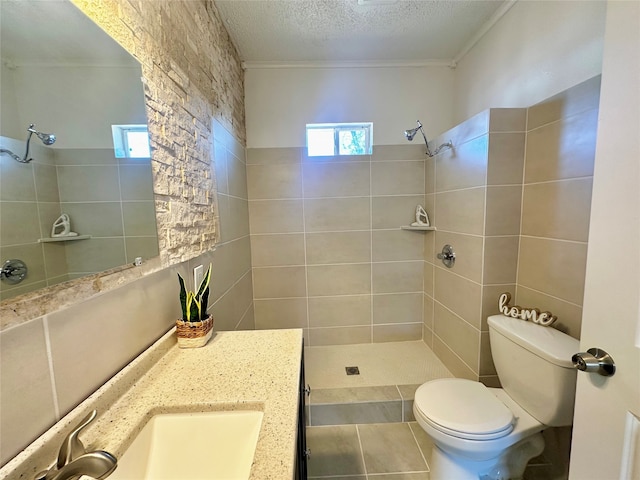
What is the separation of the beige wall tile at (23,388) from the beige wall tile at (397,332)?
2250 mm

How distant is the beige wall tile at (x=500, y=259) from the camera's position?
1.56 meters

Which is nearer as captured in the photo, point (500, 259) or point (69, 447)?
point (69, 447)

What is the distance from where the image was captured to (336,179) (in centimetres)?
229

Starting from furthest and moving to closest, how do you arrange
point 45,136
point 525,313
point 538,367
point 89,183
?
point 525,313, point 538,367, point 89,183, point 45,136

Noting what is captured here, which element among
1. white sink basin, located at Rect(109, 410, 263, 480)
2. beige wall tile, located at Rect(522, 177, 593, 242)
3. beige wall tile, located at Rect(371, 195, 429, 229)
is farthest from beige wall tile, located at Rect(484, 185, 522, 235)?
white sink basin, located at Rect(109, 410, 263, 480)

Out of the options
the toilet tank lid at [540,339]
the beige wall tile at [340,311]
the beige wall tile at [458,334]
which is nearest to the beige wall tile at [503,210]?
the toilet tank lid at [540,339]

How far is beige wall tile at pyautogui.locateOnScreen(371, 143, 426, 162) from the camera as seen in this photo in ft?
7.49

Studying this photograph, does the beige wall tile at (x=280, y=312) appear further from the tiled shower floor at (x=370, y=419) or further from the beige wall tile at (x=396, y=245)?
the beige wall tile at (x=396, y=245)

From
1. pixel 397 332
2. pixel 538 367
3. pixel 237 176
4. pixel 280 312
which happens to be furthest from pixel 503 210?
pixel 280 312

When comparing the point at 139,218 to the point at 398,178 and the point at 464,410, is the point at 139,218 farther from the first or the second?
the point at 398,178

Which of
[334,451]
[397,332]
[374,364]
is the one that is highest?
[397,332]

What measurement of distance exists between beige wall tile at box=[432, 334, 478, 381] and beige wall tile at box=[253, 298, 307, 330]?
3.73 ft

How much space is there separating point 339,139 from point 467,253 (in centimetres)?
142

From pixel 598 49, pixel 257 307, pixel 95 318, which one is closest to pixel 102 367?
pixel 95 318
